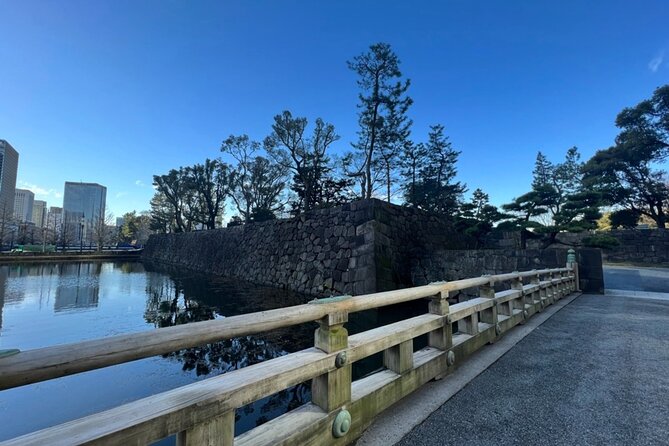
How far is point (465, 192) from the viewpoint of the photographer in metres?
19.9

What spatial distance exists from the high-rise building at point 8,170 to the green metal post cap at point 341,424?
140 ft

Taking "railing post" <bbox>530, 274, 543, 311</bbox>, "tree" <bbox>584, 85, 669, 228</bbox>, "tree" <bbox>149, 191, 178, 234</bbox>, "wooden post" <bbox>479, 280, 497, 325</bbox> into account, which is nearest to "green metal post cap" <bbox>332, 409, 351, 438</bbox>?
"wooden post" <bbox>479, 280, 497, 325</bbox>

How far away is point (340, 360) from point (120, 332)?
521cm

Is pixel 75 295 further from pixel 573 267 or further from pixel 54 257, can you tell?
pixel 54 257

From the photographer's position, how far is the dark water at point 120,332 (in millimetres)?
2971

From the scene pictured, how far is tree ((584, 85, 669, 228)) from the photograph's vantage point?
53.3 feet

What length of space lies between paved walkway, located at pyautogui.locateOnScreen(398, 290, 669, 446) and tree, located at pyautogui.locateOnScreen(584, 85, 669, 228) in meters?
16.8

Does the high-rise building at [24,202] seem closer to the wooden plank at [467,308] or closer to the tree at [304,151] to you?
the tree at [304,151]

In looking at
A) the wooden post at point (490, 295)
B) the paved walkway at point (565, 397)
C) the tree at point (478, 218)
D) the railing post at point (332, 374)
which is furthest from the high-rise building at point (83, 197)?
the paved walkway at point (565, 397)

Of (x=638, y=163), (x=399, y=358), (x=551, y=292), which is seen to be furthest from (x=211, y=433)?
(x=638, y=163)

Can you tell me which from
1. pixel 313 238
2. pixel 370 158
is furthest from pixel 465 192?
pixel 313 238

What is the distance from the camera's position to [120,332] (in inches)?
205

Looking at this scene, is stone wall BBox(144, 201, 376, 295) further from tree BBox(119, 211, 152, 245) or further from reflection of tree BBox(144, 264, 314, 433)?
tree BBox(119, 211, 152, 245)

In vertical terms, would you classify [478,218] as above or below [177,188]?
below
